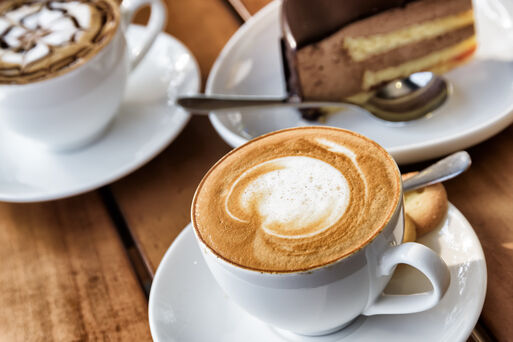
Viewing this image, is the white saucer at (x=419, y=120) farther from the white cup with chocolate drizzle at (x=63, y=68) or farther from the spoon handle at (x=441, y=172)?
the white cup with chocolate drizzle at (x=63, y=68)

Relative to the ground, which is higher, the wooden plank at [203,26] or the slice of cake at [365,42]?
the wooden plank at [203,26]

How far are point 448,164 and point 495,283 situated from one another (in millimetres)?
160

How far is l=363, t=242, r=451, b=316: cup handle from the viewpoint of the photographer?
552mm

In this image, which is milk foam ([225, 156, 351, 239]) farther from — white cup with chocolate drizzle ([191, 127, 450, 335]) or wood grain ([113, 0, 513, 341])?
wood grain ([113, 0, 513, 341])

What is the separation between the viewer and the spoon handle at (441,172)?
750 mm

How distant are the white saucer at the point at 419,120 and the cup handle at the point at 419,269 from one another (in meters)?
0.28

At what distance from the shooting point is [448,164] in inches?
30.2

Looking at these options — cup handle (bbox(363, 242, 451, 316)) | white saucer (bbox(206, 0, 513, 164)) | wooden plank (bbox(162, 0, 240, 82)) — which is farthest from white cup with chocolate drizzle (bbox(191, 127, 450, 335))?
wooden plank (bbox(162, 0, 240, 82))

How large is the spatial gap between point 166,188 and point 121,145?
0.17 m

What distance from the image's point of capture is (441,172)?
76cm

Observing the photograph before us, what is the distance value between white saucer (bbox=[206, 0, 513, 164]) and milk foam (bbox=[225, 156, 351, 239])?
223 mm

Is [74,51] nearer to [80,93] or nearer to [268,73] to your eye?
[80,93]

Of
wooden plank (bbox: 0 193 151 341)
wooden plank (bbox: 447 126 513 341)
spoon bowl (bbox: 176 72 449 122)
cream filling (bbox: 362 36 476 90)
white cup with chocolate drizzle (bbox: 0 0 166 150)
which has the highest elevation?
white cup with chocolate drizzle (bbox: 0 0 166 150)

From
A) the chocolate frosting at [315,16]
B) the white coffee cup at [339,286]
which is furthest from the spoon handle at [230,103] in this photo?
the white coffee cup at [339,286]
